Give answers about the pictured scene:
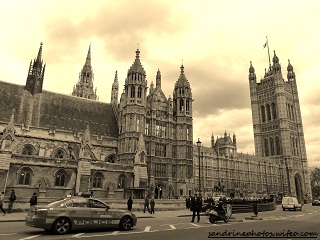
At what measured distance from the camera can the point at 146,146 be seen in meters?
45.3

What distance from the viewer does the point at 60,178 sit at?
118 ft

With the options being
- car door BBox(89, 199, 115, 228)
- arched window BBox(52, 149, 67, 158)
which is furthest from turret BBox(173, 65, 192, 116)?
car door BBox(89, 199, 115, 228)

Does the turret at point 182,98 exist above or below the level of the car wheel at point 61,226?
above

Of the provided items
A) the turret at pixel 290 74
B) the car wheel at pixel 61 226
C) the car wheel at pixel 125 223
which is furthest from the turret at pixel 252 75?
the car wheel at pixel 61 226

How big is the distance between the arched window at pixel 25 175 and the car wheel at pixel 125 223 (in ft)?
82.9

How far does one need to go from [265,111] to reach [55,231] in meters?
121

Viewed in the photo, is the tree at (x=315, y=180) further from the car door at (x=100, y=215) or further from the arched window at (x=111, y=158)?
the car door at (x=100, y=215)

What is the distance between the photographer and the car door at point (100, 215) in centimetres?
1283

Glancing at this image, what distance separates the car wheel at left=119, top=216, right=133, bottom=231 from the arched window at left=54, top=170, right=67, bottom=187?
82.8 ft

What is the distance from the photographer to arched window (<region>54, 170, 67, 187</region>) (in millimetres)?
35750

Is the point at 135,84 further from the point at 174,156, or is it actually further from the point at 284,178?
the point at 284,178

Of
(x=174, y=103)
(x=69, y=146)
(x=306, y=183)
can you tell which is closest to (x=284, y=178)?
(x=306, y=183)

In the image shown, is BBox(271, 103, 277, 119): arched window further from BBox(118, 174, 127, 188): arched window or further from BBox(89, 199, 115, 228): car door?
BBox(89, 199, 115, 228): car door

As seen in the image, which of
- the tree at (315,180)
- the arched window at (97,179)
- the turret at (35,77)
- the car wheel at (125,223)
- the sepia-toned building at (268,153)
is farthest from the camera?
the tree at (315,180)
